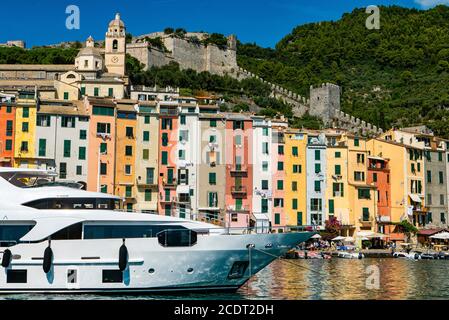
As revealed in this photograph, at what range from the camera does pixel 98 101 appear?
48594mm

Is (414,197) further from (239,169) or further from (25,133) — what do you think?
(25,133)

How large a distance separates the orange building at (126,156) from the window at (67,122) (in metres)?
3.26

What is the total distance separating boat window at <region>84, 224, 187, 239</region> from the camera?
19938mm

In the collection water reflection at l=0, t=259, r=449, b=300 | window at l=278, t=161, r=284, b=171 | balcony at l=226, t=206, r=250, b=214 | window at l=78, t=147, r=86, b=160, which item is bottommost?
water reflection at l=0, t=259, r=449, b=300

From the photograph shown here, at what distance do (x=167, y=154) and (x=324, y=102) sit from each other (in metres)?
46.8

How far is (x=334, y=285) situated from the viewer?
25250 mm

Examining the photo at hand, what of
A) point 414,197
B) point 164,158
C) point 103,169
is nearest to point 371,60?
point 414,197

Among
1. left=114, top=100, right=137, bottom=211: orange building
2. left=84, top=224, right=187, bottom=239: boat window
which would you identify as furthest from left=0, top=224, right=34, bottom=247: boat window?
left=114, top=100, right=137, bottom=211: orange building

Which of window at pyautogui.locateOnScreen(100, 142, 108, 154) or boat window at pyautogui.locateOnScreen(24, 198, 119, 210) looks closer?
boat window at pyautogui.locateOnScreen(24, 198, 119, 210)

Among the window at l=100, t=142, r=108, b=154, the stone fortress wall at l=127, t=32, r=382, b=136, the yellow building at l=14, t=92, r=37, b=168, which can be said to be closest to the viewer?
the yellow building at l=14, t=92, r=37, b=168

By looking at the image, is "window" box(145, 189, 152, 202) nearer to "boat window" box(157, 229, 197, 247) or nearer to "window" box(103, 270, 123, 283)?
"boat window" box(157, 229, 197, 247)

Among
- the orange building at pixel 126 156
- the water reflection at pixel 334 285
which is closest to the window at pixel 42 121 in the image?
the orange building at pixel 126 156

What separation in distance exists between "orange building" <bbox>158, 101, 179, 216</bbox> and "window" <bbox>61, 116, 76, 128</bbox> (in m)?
6.43
